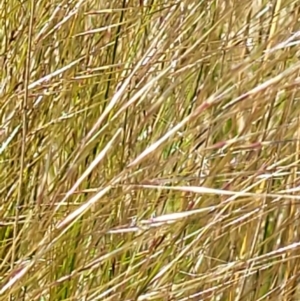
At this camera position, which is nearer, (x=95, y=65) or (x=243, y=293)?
(x=243, y=293)

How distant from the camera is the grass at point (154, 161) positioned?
685mm

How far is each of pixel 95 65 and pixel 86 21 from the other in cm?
17

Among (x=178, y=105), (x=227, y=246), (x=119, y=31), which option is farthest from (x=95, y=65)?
(x=227, y=246)

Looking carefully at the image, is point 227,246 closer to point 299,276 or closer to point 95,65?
point 299,276

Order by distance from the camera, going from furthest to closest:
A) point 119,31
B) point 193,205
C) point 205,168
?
point 119,31, point 205,168, point 193,205

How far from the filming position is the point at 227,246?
860 millimetres

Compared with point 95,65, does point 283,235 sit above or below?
below

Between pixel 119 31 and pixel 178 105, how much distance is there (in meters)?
0.15

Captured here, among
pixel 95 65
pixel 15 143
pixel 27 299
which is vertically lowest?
pixel 27 299

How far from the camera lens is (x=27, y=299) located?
823mm

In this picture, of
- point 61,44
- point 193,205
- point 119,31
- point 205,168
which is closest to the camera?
point 193,205

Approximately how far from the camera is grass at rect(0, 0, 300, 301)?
0.69 m

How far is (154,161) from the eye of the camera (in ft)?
2.61

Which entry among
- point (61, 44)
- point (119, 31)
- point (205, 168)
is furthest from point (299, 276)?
point (61, 44)
